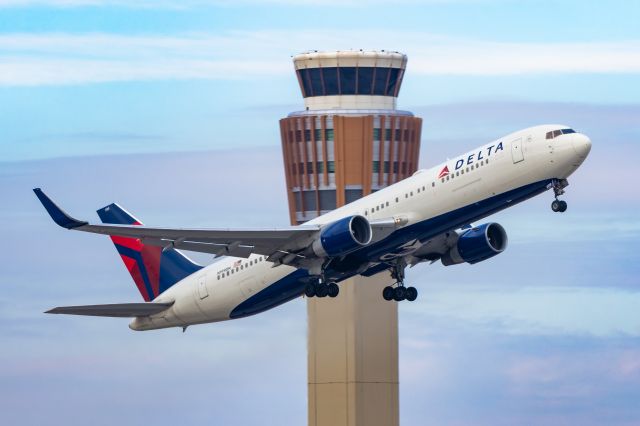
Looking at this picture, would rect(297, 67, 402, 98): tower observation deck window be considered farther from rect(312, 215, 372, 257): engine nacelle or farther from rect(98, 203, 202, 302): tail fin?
rect(312, 215, 372, 257): engine nacelle

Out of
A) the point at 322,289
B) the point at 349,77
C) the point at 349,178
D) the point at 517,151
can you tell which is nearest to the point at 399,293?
the point at 322,289

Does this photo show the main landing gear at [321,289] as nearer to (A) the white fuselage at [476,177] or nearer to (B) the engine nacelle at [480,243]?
(A) the white fuselage at [476,177]

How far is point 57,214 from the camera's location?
286ft

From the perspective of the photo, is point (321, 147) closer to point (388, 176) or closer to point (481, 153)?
point (388, 176)

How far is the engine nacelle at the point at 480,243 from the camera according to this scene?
99.1m

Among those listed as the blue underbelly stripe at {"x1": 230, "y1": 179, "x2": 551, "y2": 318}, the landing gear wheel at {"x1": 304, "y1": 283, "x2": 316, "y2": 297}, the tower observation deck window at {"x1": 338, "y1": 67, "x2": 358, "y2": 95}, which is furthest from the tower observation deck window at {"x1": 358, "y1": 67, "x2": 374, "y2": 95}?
the landing gear wheel at {"x1": 304, "y1": 283, "x2": 316, "y2": 297}

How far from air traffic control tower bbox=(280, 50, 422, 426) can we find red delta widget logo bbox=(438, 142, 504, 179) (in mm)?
44047

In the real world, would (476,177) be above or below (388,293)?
above

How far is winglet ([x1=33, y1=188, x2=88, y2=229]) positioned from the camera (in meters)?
87.1

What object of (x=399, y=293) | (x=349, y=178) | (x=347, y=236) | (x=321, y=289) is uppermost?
(x=349, y=178)

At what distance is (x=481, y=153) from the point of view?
298ft

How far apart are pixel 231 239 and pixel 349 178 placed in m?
45.1

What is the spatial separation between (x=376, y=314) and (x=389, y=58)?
1901cm

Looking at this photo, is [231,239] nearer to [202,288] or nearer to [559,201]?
[202,288]
